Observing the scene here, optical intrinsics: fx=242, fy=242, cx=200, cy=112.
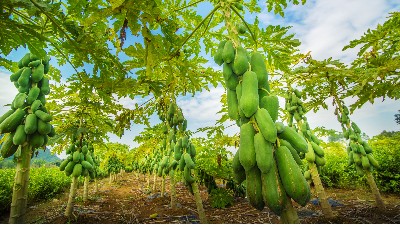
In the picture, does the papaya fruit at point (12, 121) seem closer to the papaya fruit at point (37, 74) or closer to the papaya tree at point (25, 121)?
the papaya tree at point (25, 121)

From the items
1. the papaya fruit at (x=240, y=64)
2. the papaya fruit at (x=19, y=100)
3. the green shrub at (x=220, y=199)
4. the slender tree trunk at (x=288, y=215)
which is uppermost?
the papaya fruit at (x=19, y=100)

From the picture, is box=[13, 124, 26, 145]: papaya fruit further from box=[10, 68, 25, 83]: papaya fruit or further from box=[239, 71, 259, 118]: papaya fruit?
box=[239, 71, 259, 118]: papaya fruit

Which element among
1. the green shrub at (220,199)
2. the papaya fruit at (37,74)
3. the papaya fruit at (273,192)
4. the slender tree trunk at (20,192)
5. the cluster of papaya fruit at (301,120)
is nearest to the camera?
the papaya fruit at (273,192)

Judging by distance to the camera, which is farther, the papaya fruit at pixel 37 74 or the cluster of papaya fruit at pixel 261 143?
the papaya fruit at pixel 37 74

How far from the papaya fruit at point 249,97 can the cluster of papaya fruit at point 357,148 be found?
5.04 m

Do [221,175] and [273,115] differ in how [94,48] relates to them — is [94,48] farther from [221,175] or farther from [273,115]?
[221,175]

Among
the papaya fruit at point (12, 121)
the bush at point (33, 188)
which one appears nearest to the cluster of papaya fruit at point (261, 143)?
the papaya fruit at point (12, 121)

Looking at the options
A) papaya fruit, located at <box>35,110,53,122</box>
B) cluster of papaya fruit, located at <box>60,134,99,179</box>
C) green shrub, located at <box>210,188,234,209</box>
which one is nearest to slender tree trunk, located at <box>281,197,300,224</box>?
papaya fruit, located at <box>35,110,53,122</box>

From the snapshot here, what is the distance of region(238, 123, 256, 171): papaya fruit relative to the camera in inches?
56.6

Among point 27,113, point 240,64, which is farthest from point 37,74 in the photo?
point 240,64

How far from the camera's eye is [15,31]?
6.70ft

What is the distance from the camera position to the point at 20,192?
247 cm

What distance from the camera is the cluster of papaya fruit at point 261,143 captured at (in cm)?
136

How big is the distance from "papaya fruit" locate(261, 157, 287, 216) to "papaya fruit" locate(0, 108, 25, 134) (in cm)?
289
